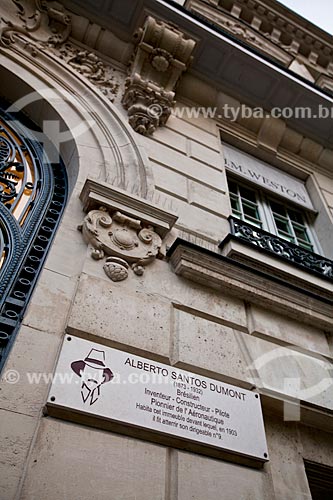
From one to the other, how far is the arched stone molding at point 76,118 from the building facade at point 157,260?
0.09 ft

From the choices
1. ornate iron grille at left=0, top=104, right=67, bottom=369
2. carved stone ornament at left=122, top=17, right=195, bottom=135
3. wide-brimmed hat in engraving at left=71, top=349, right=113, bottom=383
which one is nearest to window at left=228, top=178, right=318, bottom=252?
carved stone ornament at left=122, top=17, right=195, bottom=135

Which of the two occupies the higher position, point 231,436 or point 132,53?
point 132,53

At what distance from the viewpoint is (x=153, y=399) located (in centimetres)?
279

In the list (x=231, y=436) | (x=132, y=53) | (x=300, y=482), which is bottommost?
(x=300, y=482)

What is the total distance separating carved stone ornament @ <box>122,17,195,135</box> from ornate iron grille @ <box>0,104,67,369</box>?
1.75 meters

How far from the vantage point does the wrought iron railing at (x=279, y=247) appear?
205 inches

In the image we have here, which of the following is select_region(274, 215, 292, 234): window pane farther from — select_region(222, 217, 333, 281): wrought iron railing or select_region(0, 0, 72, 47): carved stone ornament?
select_region(0, 0, 72, 47): carved stone ornament

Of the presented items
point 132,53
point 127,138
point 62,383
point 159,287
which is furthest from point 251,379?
point 132,53

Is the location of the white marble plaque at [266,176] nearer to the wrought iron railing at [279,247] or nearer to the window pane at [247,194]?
the window pane at [247,194]

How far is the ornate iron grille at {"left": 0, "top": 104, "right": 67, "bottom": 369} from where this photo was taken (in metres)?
3.28

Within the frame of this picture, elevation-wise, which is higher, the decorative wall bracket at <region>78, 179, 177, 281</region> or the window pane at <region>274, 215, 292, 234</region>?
the decorative wall bracket at <region>78, 179, 177, 281</region>

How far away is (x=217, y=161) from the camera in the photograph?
20.9ft

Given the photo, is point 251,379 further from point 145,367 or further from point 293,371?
point 145,367

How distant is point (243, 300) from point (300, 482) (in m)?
1.62
